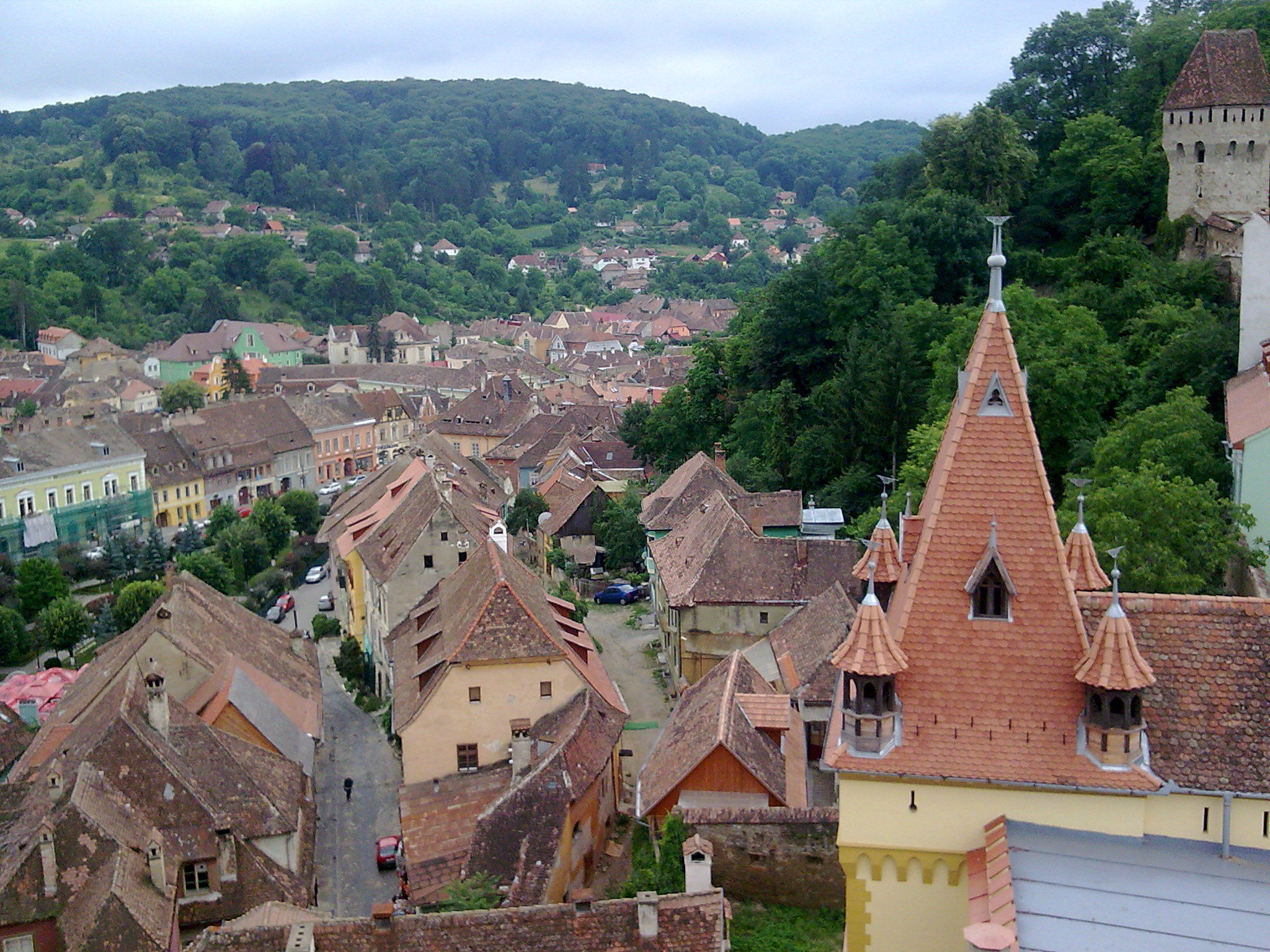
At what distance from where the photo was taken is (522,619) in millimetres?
36219

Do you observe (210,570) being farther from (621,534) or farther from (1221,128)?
(1221,128)

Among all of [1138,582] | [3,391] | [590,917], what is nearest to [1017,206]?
[1138,582]

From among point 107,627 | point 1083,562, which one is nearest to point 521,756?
point 1083,562

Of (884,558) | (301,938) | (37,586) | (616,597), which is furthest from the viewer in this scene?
(37,586)

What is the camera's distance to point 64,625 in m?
60.0

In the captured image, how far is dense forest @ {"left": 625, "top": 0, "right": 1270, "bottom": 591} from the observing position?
47406 mm

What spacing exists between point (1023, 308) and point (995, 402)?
33.7 metres

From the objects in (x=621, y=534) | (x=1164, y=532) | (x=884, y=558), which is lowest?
(x=621, y=534)

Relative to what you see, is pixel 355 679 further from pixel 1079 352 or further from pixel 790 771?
pixel 1079 352

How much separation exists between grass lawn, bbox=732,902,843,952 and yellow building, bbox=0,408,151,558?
60105mm

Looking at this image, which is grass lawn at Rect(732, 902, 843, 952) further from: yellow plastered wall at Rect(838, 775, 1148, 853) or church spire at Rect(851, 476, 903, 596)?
church spire at Rect(851, 476, 903, 596)

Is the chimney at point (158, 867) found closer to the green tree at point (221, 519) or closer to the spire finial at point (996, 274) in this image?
the spire finial at point (996, 274)

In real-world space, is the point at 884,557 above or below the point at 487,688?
Result: above

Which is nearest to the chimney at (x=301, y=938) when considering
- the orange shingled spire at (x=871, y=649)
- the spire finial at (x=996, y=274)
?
the orange shingled spire at (x=871, y=649)
